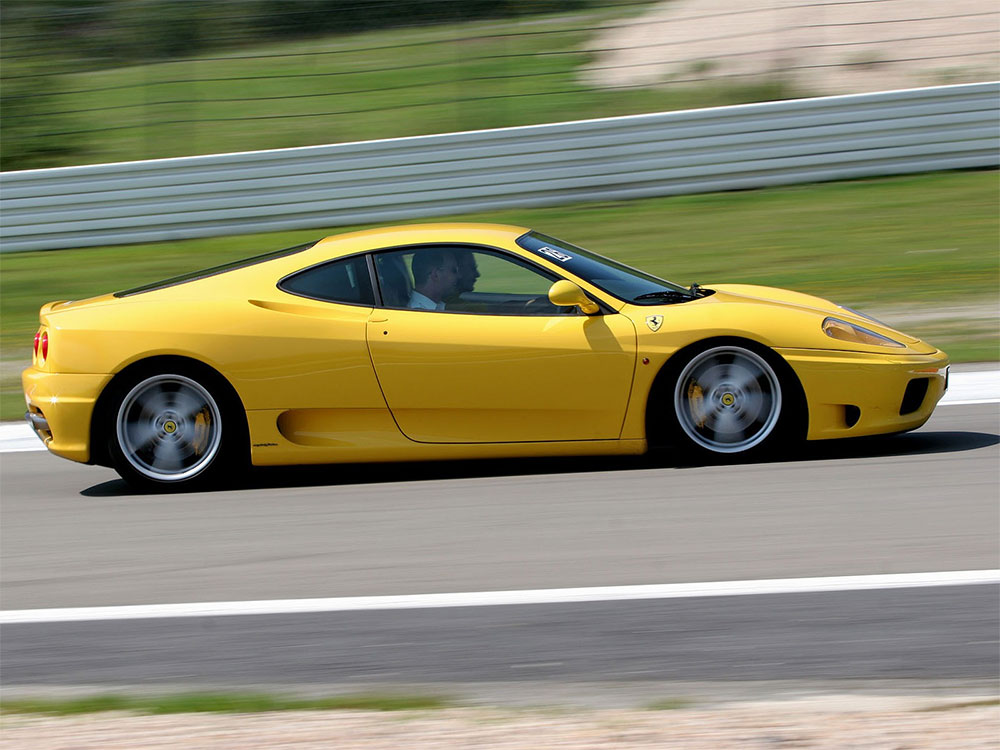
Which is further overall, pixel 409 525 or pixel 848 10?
pixel 848 10

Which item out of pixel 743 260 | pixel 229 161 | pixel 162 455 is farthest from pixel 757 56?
pixel 162 455

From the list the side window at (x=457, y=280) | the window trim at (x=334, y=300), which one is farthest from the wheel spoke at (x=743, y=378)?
the window trim at (x=334, y=300)

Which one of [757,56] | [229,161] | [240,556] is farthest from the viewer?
[757,56]

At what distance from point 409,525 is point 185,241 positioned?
8078 millimetres

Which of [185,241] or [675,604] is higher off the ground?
[185,241]

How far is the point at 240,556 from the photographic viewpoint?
16.6 ft

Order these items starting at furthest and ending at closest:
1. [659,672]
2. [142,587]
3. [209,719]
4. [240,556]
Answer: [240,556], [142,587], [659,672], [209,719]

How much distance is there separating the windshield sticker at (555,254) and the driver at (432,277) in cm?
43

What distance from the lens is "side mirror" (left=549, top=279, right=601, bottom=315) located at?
5746 mm

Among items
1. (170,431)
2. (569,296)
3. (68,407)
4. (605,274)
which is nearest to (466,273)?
(569,296)

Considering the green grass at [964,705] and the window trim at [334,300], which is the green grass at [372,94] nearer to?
the window trim at [334,300]

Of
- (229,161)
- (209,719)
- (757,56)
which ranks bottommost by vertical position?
(209,719)

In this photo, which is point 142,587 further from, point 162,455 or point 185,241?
point 185,241

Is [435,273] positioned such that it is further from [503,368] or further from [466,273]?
[503,368]
